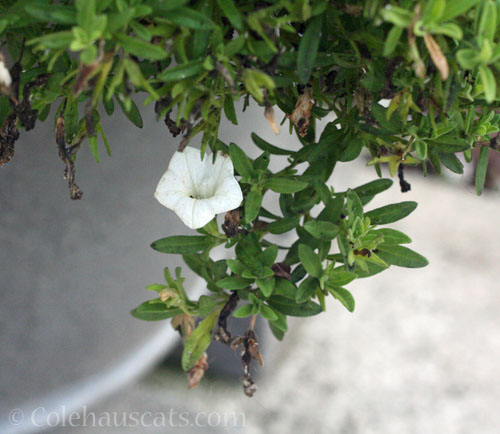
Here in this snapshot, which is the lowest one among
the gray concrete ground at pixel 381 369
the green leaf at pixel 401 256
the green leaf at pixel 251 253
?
the gray concrete ground at pixel 381 369

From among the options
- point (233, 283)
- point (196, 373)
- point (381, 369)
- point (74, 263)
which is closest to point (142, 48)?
point (233, 283)

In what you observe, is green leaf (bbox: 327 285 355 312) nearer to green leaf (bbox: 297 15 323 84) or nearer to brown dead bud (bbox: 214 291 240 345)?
brown dead bud (bbox: 214 291 240 345)

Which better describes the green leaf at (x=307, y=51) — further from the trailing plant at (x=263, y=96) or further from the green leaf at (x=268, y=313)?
the green leaf at (x=268, y=313)

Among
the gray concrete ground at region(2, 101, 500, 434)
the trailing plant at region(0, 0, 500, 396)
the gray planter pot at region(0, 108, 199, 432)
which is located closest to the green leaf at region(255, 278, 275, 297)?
the trailing plant at region(0, 0, 500, 396)

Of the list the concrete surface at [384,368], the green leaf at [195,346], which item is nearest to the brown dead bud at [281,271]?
the green leaf at [195,346]

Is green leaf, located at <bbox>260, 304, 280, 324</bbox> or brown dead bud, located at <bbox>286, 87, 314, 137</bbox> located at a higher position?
brown dead bud, located at <bbox>286, 87, 314, 137</bbox>

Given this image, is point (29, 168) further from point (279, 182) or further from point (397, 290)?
point (397, 290)

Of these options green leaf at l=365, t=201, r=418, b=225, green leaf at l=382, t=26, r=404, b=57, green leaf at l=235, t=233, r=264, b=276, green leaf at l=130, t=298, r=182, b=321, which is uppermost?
green leaf at l=382, t=26, r=404, b=57
